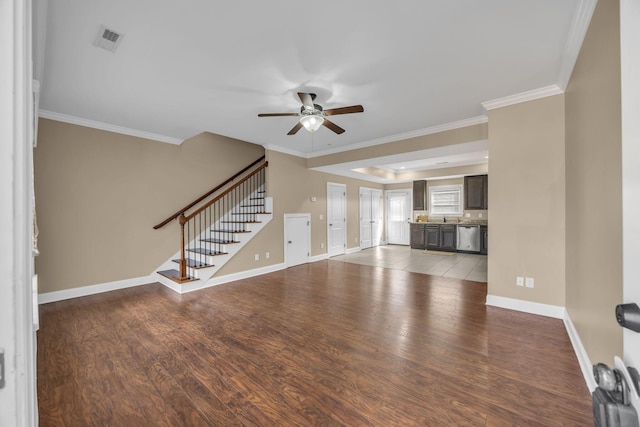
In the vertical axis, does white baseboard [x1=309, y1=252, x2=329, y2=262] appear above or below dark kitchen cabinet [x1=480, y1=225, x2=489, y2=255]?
below

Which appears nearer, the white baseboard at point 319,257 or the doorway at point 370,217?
the white baseboard at point 319,257

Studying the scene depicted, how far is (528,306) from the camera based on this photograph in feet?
10.6

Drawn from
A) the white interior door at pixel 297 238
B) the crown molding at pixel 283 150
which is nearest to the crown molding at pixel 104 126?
the crown molding at pixel 283 150

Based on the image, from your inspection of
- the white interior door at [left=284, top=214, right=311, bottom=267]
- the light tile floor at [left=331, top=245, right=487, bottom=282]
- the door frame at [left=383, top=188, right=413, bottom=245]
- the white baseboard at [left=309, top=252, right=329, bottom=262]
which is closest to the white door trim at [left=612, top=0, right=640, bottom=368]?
the light tile floor at [left=331, top=245, right=487, bottom=282]

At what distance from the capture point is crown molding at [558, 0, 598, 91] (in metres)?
1.83

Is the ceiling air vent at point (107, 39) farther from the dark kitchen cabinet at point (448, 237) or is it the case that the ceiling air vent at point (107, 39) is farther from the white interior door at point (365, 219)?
the dark kitchen cabinet at point (448, 237)

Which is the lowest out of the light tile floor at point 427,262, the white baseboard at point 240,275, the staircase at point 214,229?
the light tile floor at point 427,262

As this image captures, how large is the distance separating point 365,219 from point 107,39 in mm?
7506

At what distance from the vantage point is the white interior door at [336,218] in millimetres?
7156

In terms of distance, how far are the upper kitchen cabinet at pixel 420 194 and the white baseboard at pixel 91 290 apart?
25.0 feet

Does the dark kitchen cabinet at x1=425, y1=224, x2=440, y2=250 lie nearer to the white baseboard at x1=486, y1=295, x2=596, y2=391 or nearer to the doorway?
the doorway

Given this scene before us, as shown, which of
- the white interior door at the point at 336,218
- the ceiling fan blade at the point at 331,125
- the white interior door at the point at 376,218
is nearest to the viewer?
the ceiling fan blade at the point at 331,125

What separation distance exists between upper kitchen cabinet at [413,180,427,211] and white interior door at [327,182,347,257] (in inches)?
107

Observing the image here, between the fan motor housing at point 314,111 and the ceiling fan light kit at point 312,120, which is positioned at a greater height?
the fan motor housing at point 314,111
